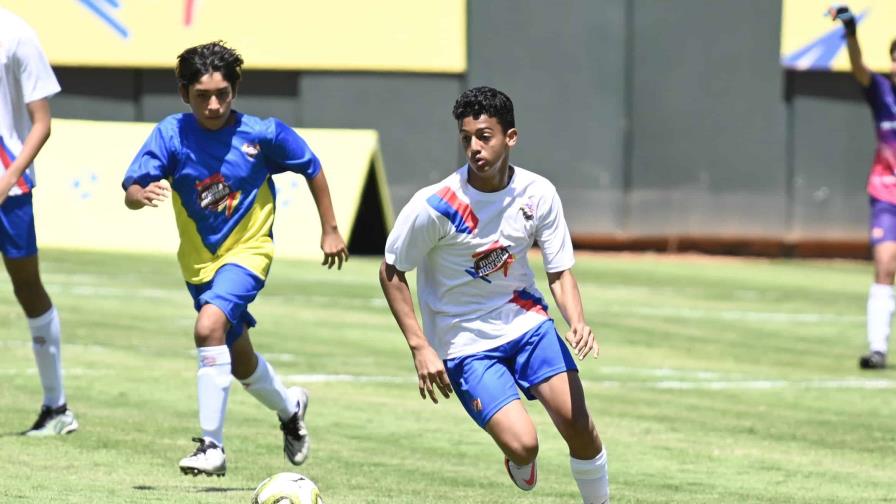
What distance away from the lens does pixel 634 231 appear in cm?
2480

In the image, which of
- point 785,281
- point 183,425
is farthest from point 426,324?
point 785,281

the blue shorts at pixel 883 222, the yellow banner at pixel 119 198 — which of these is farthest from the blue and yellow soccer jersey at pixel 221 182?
the yellow banner at pixel 119 198

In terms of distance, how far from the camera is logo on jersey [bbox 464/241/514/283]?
7.58m

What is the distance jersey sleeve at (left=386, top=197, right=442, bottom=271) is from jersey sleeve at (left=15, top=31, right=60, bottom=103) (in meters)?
2.53

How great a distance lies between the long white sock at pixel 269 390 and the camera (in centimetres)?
880

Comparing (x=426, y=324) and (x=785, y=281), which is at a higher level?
(x=426, y=324)

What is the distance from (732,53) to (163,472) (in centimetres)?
1716

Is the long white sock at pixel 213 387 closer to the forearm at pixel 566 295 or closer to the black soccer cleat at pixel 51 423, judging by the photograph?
the black soccer cleat at pixel 51 423

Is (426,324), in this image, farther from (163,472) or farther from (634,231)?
(634,231)

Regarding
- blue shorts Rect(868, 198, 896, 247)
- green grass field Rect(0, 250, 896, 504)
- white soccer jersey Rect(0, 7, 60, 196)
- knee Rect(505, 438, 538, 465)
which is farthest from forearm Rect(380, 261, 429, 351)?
blue shorts Rect(868, 198, 896, 247)

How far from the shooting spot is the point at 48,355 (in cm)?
956

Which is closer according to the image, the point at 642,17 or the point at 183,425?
the point at 183,425

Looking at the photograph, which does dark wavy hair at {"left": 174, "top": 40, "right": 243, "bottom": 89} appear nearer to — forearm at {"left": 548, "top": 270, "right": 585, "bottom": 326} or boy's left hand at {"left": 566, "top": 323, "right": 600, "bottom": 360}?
forearm at {"left": 548, "top": 270, "right": 585, "bottom": 326}

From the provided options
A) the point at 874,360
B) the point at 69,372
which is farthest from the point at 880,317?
the point at 69,372
